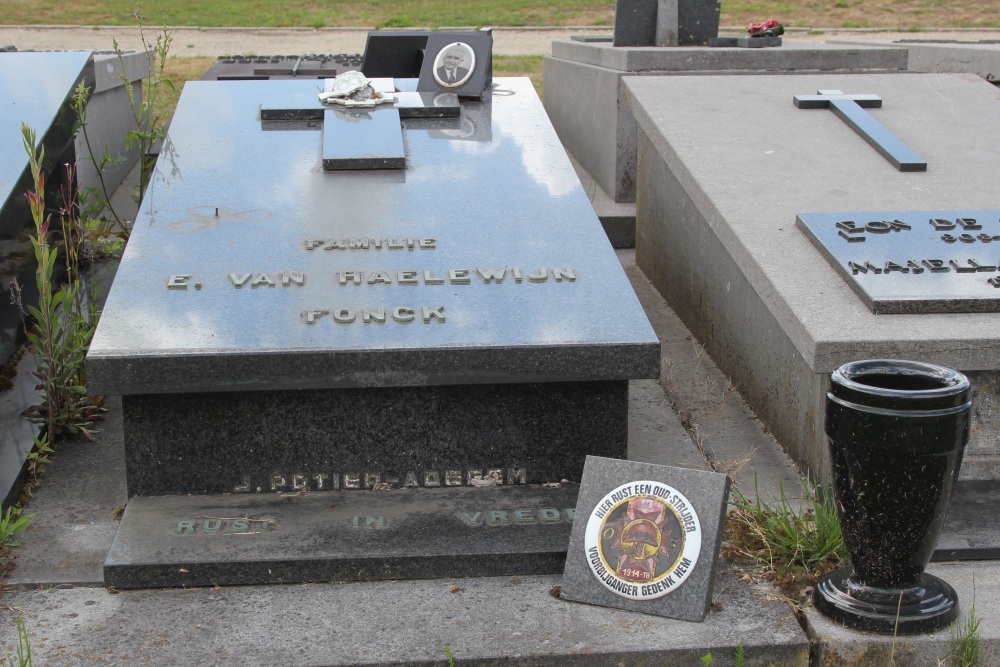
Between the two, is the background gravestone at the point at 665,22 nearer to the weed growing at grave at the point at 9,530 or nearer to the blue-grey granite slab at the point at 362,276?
the blue-grey granite slab at the point at 362,276

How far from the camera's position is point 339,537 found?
3.25 meters

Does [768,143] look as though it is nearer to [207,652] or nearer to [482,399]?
[482,399]

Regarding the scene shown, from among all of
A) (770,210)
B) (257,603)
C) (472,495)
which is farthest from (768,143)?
(257,603)

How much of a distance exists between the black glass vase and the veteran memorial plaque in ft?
1.04

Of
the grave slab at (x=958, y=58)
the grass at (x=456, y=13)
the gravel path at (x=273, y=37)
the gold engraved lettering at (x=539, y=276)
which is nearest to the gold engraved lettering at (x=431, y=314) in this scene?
the gold engraved lettering at (x=539, y=276)

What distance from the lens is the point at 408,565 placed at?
3.16 metres

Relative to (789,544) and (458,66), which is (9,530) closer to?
(789,544)

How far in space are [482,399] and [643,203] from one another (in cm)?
292

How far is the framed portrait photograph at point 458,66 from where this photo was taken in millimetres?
5633

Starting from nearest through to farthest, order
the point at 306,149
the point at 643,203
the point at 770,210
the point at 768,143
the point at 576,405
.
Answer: the point at 576,405 → the point at 770,210 → the point at 306,149 → the point at 768,143 → the point at 643,203

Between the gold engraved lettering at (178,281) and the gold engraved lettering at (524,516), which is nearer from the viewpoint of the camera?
the gold engraved lettering at (524,516)

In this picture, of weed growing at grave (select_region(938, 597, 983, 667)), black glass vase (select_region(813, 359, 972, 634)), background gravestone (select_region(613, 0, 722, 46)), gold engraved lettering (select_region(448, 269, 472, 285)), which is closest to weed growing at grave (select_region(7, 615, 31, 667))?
gold engraved lettering (select_region(448, 269, 472, 285))

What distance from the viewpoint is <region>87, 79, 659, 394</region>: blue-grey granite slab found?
333cm

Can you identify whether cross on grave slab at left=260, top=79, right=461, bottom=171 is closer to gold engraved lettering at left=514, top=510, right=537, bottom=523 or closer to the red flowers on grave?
gold engraved lettering at left=514, top=510, right=537, bottom=523
